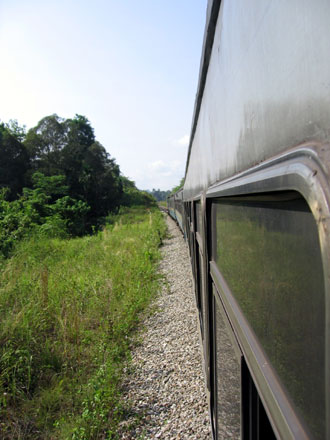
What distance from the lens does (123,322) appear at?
188 inches

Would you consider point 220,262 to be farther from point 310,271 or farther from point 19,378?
point 19,378

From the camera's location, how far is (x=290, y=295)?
52 centimetres

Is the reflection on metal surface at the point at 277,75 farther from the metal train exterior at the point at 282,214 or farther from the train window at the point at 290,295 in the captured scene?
the train window at the point at 290,295

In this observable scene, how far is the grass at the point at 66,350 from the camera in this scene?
2867mm

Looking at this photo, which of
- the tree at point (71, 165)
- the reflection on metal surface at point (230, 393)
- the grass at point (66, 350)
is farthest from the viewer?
the tree at point (71, 165)

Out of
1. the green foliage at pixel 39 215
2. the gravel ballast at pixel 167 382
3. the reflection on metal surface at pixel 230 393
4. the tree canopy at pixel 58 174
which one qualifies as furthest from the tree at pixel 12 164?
the reflection on metal surface at pixel 230 393

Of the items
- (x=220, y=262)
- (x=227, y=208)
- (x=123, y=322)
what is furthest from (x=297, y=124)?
(x=123, y=322)

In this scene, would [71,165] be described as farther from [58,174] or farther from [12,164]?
[12,164]

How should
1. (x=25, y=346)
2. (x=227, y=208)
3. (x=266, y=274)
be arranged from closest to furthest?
(x=266, y=274)
(x=227, y=208)
(x=25, y=346)

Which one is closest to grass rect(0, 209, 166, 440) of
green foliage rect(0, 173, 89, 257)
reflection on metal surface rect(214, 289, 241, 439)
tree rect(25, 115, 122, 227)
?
reflection on metal surface rect(214, 289, 241, 439)

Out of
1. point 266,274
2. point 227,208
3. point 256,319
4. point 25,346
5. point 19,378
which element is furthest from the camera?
point 25,346

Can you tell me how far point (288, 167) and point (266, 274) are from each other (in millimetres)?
313

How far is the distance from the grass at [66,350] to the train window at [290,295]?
102 inches

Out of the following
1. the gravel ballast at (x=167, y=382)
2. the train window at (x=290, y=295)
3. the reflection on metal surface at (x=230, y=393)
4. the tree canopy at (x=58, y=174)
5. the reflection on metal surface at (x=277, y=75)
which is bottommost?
the gravel ballast at (x=167, y=382)
